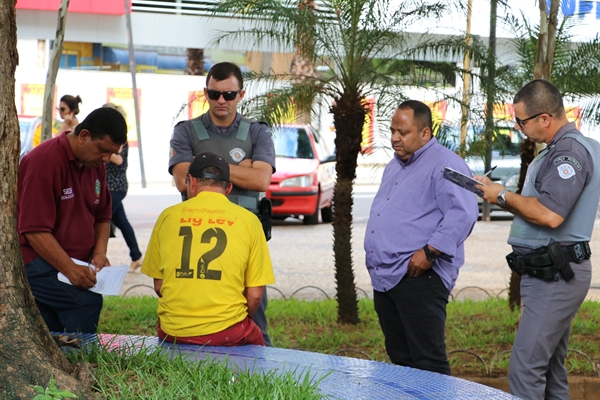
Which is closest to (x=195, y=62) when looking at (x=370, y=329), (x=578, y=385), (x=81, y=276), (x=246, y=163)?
(x=370, y=329)

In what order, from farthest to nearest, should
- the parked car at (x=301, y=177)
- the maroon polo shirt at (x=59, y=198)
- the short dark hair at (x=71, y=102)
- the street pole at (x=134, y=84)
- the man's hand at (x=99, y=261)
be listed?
the street pole at (x=134, y=84) → the parked car at (x=301, y=177) → the short dark hair at (x=71, y=102) → the man's hand at (x=99, y=261) → the maroon polo shirt at (x=59, y=198)

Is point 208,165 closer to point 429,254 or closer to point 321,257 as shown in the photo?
point 429,254

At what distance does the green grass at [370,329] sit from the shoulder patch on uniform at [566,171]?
2234 mm

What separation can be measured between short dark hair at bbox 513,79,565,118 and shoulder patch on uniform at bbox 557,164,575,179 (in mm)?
303

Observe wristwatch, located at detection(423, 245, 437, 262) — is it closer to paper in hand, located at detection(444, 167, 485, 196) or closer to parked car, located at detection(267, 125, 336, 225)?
paper in hand, located at detection(444, 167, 485, 196)

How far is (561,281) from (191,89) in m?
25.7

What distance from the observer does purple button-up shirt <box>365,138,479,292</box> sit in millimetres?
4727

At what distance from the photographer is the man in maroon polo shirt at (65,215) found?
4.65 metres

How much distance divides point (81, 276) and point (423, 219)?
6.38ft

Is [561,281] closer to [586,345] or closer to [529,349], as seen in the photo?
[529,349]

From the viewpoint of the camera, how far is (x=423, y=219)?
486 centimetres

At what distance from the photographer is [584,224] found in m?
4.40

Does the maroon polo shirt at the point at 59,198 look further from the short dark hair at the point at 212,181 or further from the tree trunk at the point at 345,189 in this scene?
the tree trunk at the point at 345,189

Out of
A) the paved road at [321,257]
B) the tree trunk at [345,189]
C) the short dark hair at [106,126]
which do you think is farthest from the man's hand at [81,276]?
the paved road at [321,257]
